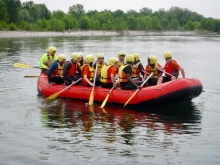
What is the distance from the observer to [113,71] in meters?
14.9

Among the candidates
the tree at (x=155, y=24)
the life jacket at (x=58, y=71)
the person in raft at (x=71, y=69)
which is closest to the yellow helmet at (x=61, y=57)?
the life jacket at (x=58, y=71)

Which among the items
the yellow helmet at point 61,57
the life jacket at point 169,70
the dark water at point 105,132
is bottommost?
the dark water at point 105,132

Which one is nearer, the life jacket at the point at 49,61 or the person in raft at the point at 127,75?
the person in raft at the point at 127,75

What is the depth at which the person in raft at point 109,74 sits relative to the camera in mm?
14812

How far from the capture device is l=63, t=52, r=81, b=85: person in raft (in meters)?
15.8

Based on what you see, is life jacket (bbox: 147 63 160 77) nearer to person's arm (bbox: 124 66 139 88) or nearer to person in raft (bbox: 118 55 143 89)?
person in raft (bbox: 118 55 143 89)

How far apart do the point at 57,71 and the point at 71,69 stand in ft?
2.64

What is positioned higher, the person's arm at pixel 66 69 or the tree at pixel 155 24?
the tree at pixel 155 24

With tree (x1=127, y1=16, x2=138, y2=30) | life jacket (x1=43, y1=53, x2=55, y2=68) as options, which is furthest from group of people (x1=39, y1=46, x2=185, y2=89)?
tree (x1=127, y1=16, x2=138, y2=30)

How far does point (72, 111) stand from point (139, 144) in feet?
14.2

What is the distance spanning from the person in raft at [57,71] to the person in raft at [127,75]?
111 inches

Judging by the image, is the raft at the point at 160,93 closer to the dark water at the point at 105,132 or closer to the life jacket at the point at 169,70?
the dark water at the point at 105,132

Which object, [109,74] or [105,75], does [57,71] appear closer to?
[105,75]

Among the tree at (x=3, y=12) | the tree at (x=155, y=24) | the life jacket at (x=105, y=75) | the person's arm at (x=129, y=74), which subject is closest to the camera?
the person's arm at (x=129, y=74)
